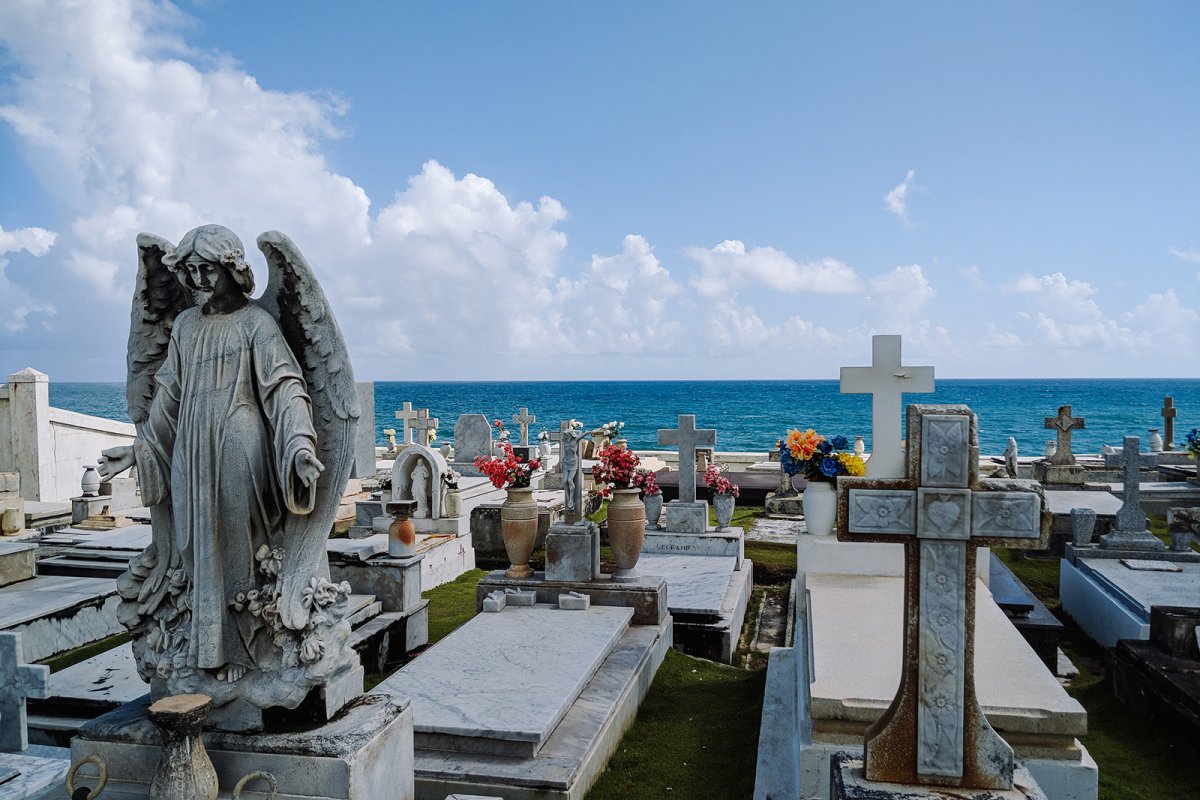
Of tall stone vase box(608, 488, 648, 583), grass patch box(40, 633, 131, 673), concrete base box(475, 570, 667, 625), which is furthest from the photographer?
tall stone vase box(608, 488, 648, 583)

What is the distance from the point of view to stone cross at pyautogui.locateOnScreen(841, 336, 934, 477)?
20.0 feet

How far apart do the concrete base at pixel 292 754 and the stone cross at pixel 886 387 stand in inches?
168

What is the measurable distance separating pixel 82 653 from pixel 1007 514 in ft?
23.3

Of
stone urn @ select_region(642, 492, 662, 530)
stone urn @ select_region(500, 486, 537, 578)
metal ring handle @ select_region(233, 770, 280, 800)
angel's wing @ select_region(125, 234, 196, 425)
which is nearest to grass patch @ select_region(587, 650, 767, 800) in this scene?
stone urn @ select_region(500, 486, 537, 578)

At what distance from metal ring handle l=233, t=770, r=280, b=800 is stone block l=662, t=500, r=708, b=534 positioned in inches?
274

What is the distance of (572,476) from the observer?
770cm

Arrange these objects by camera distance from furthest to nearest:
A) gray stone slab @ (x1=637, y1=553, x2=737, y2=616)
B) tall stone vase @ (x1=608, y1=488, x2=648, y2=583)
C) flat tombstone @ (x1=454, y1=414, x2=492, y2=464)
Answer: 1. flat tombstone @ (x1=454, y1=414, x2=492, y2=464)
2. gray stone slab @ (x1=637, y1=553, x2=737, y2=616)
3. tall stone vase @ (x1=608, y1=488, x2=648, y2=583)

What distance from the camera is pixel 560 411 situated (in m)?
84.4

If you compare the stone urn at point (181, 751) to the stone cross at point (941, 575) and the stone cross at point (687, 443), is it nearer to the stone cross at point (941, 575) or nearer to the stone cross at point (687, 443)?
the stone cross at point (941, 575)

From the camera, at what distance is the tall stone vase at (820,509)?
250 inches

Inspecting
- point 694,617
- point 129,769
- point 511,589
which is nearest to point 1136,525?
point 694,617

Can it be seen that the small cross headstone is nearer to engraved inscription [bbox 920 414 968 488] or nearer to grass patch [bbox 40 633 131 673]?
engraved inscription [bbox 920 414 968 488]

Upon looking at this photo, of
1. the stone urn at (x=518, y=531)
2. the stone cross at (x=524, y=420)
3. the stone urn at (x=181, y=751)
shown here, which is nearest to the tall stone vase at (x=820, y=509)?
the stone urn at (x=518, y=531)

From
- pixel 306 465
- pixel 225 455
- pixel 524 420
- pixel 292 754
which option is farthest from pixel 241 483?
pixel 524 420
